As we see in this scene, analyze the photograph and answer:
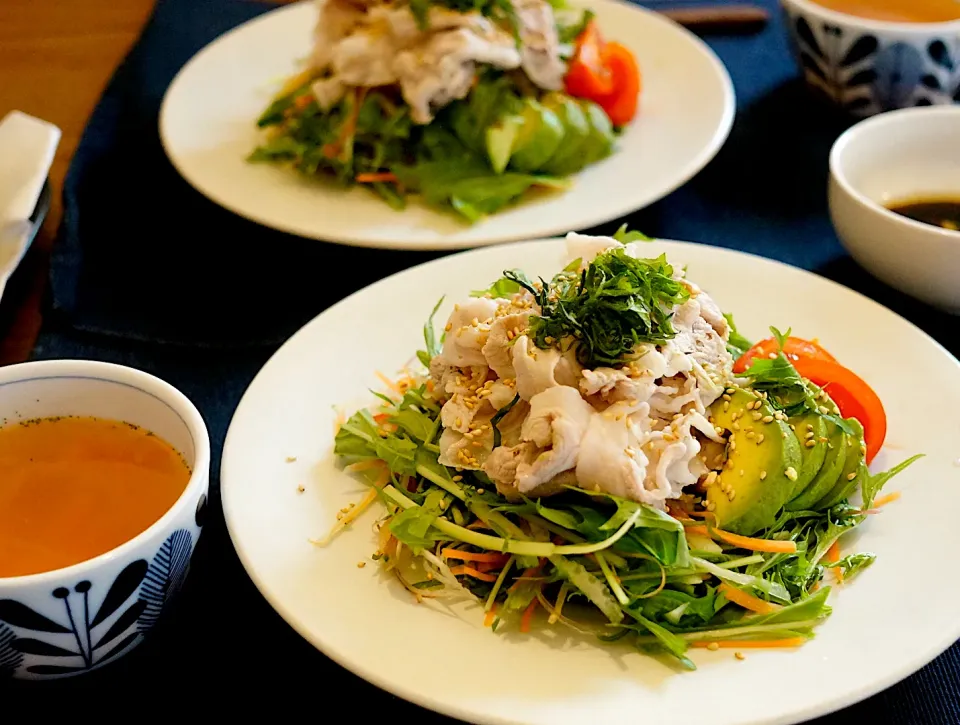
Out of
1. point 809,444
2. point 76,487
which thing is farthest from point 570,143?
point 76,487

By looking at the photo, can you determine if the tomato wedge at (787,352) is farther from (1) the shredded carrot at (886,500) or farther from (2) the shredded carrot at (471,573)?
(2) the shredded carrot at (471,573)

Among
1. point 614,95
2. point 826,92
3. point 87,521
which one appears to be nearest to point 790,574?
point 87,521

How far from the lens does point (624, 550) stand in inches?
→ 61.9

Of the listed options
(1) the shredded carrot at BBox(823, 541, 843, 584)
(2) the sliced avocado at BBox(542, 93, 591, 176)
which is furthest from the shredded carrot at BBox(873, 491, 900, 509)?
(2) the sliced avocado at BBox(542, 93, 591, 176)

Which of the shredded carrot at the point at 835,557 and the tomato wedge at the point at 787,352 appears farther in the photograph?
the tomato wedge at the point at 787,352

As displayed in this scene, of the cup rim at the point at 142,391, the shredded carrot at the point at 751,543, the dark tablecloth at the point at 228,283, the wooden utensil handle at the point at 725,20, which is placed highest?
the cup rim at the point at 142,391

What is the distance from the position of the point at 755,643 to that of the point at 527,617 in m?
0.37

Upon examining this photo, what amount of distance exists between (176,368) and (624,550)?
1.26m

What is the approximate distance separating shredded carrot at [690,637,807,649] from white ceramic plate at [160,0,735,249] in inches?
49.7

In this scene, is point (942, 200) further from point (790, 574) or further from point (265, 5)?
point (265, 5)

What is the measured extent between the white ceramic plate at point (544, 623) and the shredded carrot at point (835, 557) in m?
0.04

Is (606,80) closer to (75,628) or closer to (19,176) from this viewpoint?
(19,176)

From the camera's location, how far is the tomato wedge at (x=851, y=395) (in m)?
1.84

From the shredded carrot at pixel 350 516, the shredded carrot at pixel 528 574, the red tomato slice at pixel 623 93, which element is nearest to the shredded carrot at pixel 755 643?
the shredded carrot at pixel 528 574
